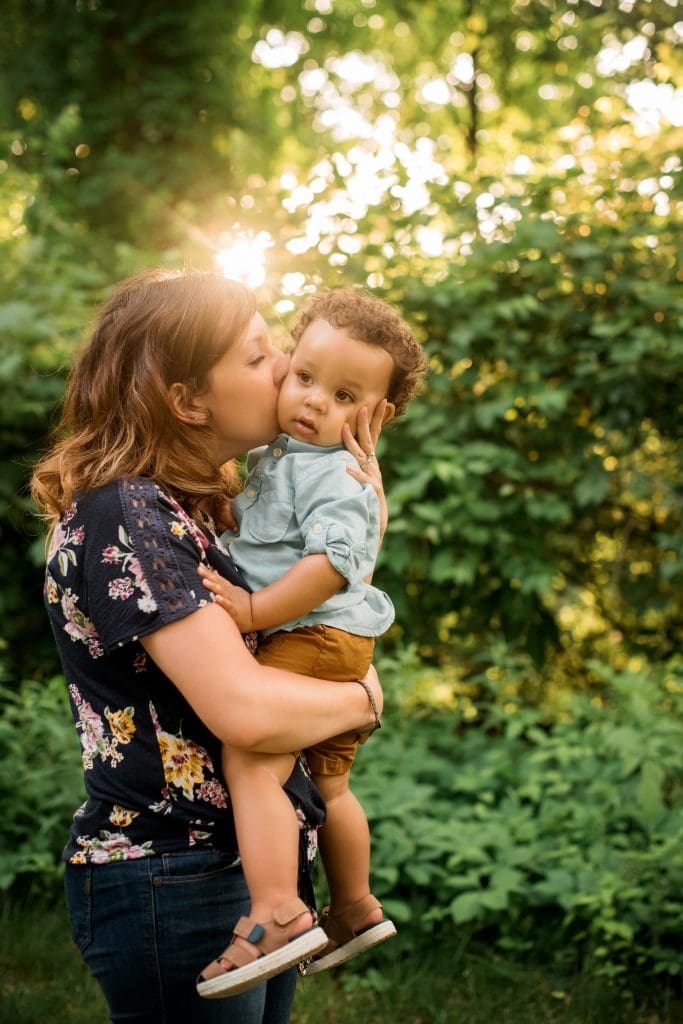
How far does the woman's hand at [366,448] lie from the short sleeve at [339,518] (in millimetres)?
28

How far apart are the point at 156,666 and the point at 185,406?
0.44 metres

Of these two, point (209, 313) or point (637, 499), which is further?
point (637, 499)

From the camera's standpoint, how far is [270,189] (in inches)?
197

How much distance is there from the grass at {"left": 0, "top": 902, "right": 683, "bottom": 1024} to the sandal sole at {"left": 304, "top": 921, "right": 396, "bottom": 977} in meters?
1.23

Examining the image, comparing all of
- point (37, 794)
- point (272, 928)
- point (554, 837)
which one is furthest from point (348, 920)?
point (37, 794)

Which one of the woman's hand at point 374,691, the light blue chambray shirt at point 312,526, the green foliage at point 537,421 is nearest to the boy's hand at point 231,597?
the light blue chambray shirt at point 312,526

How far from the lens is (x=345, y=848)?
1.95 m

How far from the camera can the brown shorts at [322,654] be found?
1754 mm

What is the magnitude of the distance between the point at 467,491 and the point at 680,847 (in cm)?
167

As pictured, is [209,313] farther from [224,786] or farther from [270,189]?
[270,189]

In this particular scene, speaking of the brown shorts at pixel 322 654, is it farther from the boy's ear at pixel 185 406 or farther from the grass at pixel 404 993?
the grass at pixel 404 993

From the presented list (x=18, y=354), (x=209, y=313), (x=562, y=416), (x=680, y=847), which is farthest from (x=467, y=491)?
(x=209, y=313)

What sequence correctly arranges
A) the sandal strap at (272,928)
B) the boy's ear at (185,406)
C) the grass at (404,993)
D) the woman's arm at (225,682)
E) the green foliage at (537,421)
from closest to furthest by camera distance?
the woman's arm at (225,682) → the sandal strap at (272,928) → the boy's ear at (185,406) → the grass at (404,993) → the green foliage at (537,421)

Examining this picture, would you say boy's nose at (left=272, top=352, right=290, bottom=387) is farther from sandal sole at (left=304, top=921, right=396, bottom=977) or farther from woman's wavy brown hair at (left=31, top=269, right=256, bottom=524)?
sandal sole at (left=304, top=921, right=396, bottom=977)
